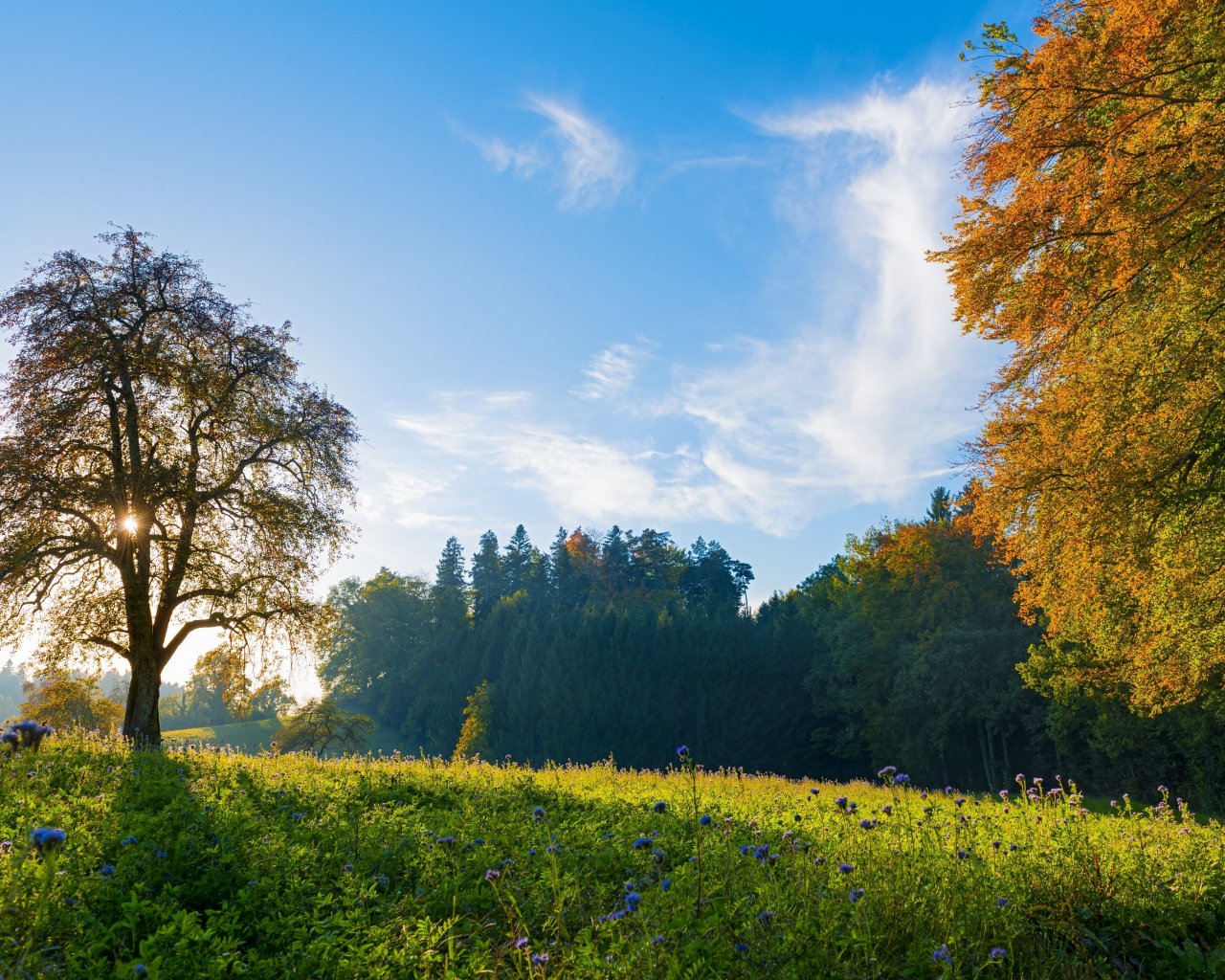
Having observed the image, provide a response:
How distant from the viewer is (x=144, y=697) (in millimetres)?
12961

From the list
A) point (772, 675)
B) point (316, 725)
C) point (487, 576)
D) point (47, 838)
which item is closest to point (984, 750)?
point (772, 675)

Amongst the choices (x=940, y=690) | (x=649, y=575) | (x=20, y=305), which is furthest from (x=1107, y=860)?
(x=649, y=575)

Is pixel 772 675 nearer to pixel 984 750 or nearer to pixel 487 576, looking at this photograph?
pixel 984 750

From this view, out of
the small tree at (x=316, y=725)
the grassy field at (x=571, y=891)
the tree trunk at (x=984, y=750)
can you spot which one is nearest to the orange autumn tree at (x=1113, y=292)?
the grassy field at (x=571, y=891)

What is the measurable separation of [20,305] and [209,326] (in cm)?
309

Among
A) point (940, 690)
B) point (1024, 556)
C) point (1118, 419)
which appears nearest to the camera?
point (1118, 419)

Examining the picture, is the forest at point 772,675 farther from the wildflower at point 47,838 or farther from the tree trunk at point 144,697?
the wildflower at point 47,838

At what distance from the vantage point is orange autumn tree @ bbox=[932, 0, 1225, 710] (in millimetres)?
6820

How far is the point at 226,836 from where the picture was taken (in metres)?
4.57

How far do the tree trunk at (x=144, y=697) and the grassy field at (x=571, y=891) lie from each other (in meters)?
7.56

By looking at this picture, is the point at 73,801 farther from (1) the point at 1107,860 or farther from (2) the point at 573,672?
(2) the point at 573,672

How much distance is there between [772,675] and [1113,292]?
141 ft

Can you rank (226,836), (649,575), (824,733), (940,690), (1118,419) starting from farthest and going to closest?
1. (649,575)
2. (824,733)
3. (940,690)
4. (1118,419)
5. (226,836)

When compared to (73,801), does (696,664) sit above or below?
above
